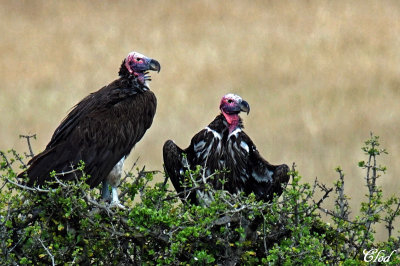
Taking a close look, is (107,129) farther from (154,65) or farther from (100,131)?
(154,65)

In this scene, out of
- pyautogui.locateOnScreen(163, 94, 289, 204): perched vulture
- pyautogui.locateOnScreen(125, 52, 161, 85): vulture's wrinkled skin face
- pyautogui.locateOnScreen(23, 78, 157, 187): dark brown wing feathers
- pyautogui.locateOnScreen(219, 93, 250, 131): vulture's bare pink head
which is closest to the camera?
pyautogui.locateOnScreen(23, 78, 157, 187): dark brown wing feathers

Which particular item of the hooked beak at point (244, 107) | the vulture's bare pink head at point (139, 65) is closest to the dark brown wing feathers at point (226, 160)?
the hooked beak at point (244, 107)

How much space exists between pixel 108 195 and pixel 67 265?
170 cm

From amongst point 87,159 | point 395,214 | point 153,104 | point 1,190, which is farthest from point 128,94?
point 395,214

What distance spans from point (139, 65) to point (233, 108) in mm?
904

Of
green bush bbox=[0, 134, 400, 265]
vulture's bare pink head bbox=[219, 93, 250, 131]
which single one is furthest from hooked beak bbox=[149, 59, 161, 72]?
green bush bbox=[0, 134, 400, 265]

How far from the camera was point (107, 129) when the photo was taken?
705cm

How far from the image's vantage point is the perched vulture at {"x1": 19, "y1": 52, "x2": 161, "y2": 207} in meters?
6.72

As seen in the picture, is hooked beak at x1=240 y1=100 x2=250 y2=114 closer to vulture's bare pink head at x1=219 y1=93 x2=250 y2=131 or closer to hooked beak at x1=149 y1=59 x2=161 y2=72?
vulture's bare pink head at x1=219 y1=93 x2=250 y2=131

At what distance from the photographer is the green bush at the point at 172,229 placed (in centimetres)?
532

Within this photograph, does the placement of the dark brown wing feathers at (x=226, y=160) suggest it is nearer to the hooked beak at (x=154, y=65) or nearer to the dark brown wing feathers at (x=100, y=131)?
the dark brown wing feathers at (x=100, y=131)

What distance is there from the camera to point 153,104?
7215 mm

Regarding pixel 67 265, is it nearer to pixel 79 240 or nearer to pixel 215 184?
pixel 79 240

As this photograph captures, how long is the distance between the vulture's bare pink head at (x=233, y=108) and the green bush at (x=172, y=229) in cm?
131
